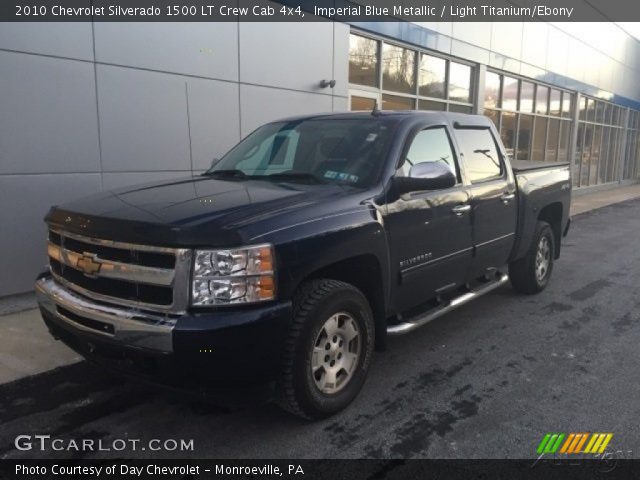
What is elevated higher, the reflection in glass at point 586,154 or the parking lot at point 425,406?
the reflection in glass at point 586,154

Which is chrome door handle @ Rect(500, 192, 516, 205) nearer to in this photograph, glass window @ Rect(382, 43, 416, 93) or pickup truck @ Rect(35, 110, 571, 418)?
pickup truck @ Rect(35, 110, 571, 418)

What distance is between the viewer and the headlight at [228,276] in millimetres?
2822

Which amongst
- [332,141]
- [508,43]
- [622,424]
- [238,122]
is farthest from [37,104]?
[508,43]

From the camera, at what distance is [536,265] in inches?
241

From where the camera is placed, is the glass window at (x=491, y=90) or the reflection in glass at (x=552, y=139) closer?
the glass window at (x=491, y=90)

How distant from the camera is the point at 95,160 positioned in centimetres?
639

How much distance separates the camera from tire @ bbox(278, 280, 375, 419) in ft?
10.1

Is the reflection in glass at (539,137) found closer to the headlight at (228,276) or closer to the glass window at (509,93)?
the glass window at (509,93)

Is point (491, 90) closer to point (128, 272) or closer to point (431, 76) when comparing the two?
point (431, 76)

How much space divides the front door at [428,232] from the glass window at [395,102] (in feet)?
22.7

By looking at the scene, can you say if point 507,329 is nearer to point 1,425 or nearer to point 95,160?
point 1,425

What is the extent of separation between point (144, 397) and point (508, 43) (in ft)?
47.6

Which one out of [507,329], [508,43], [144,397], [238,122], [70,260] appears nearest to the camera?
[70,260]

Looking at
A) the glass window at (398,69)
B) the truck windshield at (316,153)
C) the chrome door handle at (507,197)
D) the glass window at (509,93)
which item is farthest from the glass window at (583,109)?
the truck windshield at (316,153)
